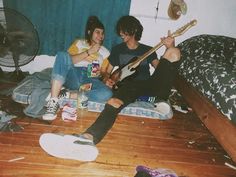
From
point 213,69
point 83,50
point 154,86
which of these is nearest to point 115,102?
point 154,86

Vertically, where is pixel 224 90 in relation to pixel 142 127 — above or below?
above

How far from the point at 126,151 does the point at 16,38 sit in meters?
1.73

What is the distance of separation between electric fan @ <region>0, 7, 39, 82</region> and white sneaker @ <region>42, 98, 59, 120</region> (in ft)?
2.19

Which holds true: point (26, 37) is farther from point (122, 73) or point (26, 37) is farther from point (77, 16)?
point (122, 73)

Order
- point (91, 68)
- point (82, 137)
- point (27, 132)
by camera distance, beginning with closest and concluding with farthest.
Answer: point (82, 137) → point (27, 132) → point (91, 68)

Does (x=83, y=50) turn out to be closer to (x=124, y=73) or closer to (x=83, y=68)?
(x=83, y=68)

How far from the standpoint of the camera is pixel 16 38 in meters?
2.95

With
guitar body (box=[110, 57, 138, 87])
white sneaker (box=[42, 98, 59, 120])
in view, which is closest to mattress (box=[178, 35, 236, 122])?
guitar body (box=[110, 57, 138, 87])

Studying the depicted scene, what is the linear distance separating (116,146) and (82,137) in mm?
434

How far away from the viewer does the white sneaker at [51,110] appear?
2766 millimetres

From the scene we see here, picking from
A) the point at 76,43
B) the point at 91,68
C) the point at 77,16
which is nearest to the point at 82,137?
the point at 91,68

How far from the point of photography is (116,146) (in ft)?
8.30

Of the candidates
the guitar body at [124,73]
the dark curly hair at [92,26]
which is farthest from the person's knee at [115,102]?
the dark curly hair at [92,26]

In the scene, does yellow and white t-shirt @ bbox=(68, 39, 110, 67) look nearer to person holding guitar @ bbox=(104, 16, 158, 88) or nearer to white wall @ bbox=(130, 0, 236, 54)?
person holding guitar @ bbox=(104, 16, 158, 88)
